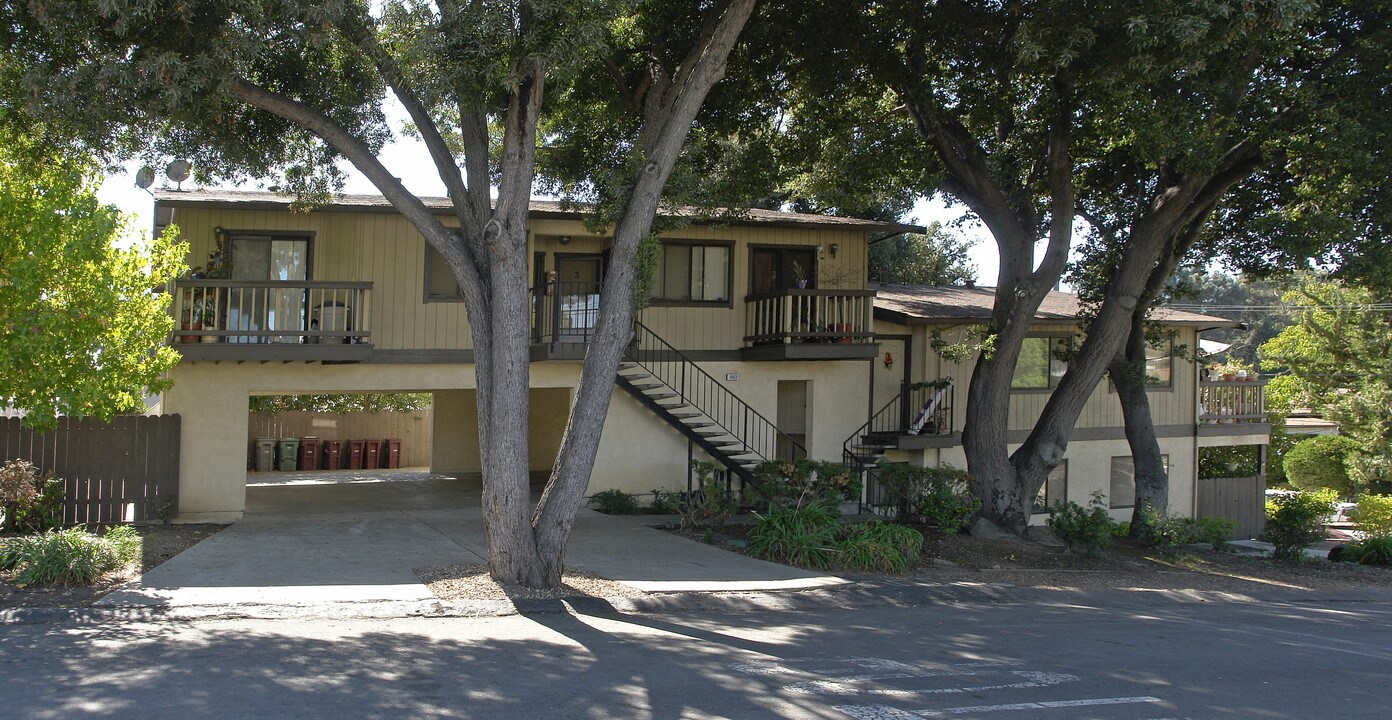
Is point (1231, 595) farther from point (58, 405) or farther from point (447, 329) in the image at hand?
point (58, 405)

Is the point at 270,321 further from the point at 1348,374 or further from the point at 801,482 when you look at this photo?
the point at 1348,374

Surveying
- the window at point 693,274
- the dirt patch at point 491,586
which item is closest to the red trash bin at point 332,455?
the window at point 693,274

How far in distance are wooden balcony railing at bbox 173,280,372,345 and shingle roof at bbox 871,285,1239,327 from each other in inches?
389

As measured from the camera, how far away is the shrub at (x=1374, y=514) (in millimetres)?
21812

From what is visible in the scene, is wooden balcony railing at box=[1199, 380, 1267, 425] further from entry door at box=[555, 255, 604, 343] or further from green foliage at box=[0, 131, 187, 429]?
green foliage at box=[0, 131, 187, 429]

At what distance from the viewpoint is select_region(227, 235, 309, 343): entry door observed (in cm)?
1496

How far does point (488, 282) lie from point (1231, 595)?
10405 mm

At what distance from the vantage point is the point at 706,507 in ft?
50.9

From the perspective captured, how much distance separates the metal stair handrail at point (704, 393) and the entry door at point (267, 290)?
5524 mm

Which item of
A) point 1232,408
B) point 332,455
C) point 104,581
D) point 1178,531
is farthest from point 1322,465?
point 104,581

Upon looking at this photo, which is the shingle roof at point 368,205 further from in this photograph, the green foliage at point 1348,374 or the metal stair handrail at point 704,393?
the green foliage at point 1348,374

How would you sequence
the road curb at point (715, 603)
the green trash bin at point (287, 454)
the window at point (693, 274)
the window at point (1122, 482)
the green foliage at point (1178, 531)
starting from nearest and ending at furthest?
the road curb at point (715, 603) < the green foliage at point (1178, 531) < the window at point (693, 274) < the window at point (1122, 482) < the green trash bin at point (287, 454)

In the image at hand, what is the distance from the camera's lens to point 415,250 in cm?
1664

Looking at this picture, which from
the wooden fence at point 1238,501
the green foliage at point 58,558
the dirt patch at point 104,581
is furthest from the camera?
the wooden fence at point 1238,501
